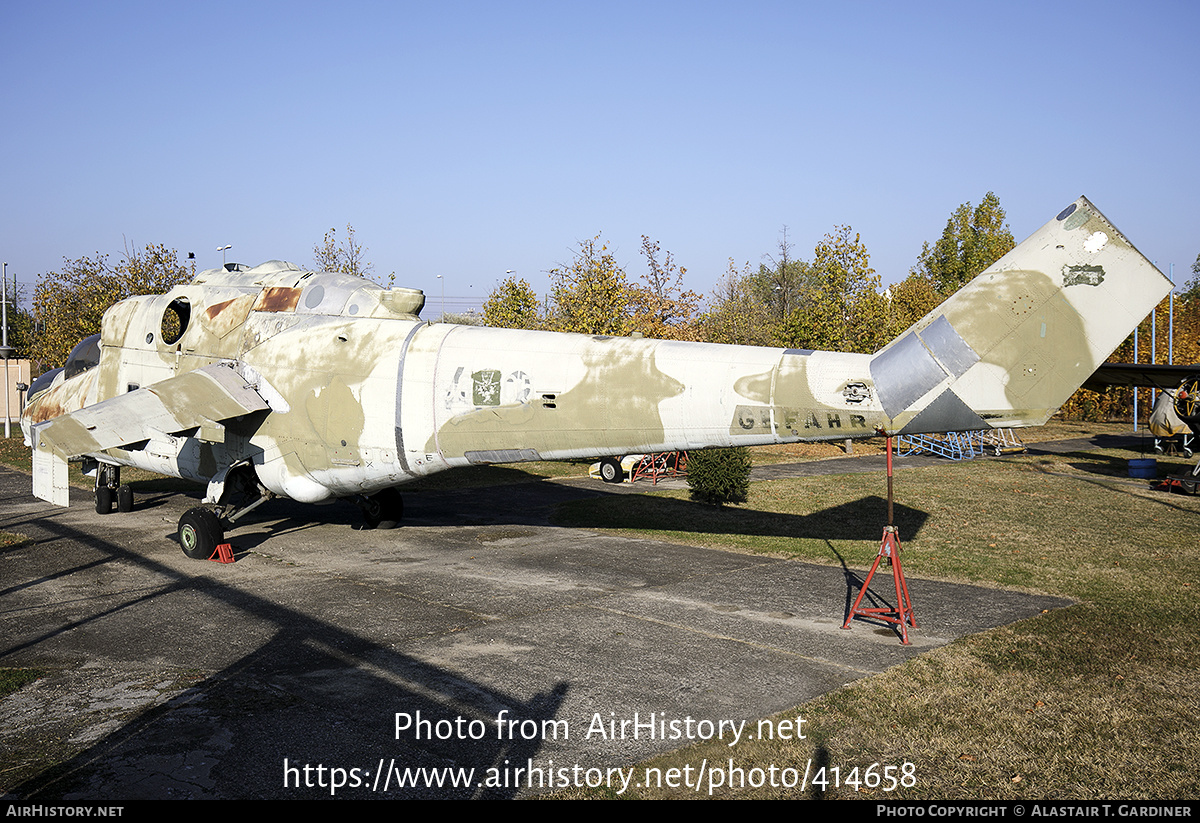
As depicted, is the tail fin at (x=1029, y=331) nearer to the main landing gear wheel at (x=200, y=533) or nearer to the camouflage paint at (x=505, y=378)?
the camouflage paint at (x=505, y=378)

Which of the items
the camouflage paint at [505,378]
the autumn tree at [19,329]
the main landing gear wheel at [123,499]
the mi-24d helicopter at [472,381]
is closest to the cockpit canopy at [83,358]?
the mi-24d helicopter at [472,381]

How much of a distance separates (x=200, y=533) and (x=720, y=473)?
10.1 meters

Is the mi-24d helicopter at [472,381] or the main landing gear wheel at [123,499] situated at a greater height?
the mi-24d helicopter at [472,381]

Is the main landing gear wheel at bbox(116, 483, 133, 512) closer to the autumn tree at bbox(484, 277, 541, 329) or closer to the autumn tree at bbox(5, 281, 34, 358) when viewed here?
the autumn tree at bbox(484, 277, 541, 329)

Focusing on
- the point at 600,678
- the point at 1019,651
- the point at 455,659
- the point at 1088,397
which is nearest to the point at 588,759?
the point at 600,678

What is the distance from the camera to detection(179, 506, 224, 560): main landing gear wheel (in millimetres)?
11906

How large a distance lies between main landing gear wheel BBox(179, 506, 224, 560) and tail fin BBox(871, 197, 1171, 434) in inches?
380

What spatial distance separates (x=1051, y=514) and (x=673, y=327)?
97.1ft

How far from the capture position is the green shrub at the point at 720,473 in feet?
56.7

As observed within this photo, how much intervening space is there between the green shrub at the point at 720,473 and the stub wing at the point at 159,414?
9.16 meters

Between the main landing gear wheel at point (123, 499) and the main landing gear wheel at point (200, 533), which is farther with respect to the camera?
the main landing gear wheel at point (123, 499)

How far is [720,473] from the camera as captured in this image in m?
17.2

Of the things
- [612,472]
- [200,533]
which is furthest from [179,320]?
[612,472]
